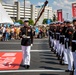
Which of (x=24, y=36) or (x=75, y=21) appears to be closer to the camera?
(x=75, y=21)

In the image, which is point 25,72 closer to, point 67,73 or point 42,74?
point 42,74

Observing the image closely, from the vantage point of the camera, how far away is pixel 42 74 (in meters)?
9.57

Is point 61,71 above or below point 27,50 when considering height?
below

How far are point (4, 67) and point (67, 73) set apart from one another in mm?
2971

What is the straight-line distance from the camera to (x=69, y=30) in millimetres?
9828

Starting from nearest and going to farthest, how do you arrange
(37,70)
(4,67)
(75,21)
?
(75,21), (37,70), (4,67)

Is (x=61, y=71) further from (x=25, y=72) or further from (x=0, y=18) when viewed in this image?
(x=0, y=18)

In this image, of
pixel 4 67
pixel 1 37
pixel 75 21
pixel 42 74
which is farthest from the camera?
pixel 1 37

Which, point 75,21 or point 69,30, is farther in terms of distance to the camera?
point 69,30

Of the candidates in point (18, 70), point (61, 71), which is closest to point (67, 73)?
point (61, 71)

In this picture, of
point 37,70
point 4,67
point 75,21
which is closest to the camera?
point 75,21

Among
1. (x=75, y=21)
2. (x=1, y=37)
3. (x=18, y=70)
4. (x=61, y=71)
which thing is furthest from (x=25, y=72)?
(x=1, y=37)

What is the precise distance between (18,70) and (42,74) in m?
1.31

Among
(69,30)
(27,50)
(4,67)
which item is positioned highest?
(69,30)
